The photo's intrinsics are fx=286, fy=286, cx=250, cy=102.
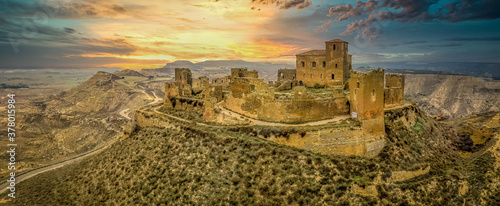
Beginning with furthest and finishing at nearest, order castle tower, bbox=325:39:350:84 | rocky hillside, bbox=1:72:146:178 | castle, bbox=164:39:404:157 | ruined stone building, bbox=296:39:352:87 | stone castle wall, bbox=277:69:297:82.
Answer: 1. rocky hillside, bbox=1:72:146:178
2. stone castle wall, bbox=277:69:297:82
3. ruined stone building, bbox=296:39:352:87
4. castle tower, bbox=325:39:350:84
5. castle, bbox=164:39:404:157

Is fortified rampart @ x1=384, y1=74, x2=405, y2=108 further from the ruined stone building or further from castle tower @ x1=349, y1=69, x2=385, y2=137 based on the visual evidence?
castle tower @ x1=349, y1=69, x2=385, y2=137

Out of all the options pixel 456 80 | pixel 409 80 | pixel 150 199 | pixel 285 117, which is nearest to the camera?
pixel 150 199

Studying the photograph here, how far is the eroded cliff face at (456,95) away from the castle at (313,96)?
4441cm

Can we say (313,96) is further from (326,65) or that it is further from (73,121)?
(73,121)

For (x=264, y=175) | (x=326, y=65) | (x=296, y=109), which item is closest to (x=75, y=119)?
(x=326, y=65)

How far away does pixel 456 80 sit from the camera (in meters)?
90.2

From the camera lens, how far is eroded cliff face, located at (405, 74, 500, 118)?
73438 mm

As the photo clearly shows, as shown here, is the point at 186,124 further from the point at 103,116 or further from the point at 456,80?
the point at 456,80

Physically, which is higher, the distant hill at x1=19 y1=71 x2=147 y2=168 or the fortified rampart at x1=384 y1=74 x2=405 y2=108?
the fortified rampart at x1=384 y1=74 x2=405 y2=108

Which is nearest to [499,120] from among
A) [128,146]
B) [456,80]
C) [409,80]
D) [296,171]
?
[296,171]

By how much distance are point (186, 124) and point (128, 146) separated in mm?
7586

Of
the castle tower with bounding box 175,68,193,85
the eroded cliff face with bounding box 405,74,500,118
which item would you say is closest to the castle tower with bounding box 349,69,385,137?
the castle tower with bounding box 175,68,193,85

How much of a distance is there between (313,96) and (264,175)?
11.6 meters

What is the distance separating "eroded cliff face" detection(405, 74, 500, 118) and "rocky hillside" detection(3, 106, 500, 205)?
51305mm
